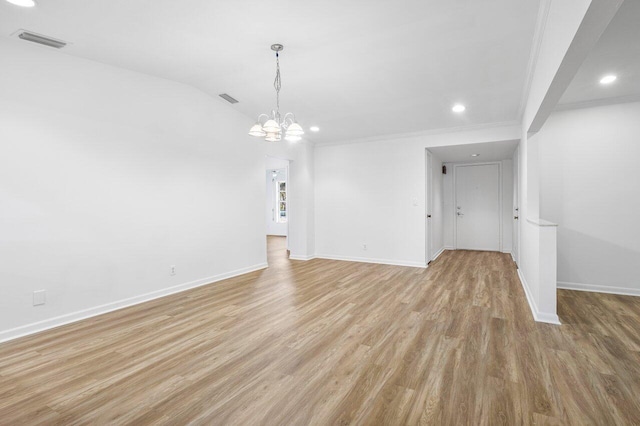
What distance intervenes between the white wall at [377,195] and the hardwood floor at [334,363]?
223cm

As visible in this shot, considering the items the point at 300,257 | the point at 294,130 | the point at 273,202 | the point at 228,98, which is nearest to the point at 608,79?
the point at 294,130

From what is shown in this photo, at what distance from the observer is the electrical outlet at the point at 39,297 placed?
3008 millimetres

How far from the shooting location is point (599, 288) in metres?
4.15

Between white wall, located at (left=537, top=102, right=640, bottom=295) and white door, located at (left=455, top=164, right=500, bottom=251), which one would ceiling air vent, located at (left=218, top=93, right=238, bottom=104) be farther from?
white door, located at (left=455, top=164, right=500, bottom=251)

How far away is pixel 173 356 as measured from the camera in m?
2.47

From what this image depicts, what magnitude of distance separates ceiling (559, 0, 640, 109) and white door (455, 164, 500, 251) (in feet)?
12.2

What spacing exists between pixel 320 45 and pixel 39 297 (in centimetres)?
380

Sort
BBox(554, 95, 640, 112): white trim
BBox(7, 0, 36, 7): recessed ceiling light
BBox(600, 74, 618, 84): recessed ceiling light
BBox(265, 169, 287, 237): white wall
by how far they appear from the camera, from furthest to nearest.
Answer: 1. BBox(265, 169, 287, 237): white wall
2. BBox(554, 95, 640, 112): white trim
3. BBox(600, 74, 618, 84): recessed ceiling light
4. BBox(7, 0, 36, 7): recessed ceiling light

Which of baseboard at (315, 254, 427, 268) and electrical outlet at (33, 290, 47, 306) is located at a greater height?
electrical outlet at (33, 290, 47, 306)

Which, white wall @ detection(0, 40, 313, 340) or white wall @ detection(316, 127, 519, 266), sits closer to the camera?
white wall @ detection(0, 40, 313, 340)

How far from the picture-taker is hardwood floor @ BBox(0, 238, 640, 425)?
1.79 metres

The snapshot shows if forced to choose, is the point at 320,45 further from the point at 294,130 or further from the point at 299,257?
the point at 299,257

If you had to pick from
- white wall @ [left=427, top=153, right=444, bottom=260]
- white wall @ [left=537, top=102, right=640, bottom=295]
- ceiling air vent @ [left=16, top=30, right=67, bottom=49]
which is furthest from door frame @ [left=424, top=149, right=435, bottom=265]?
ceiling air vent @ [left=16, top=30, right=67, bottom=49]

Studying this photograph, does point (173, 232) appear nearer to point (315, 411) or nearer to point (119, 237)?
point (119, 237)
